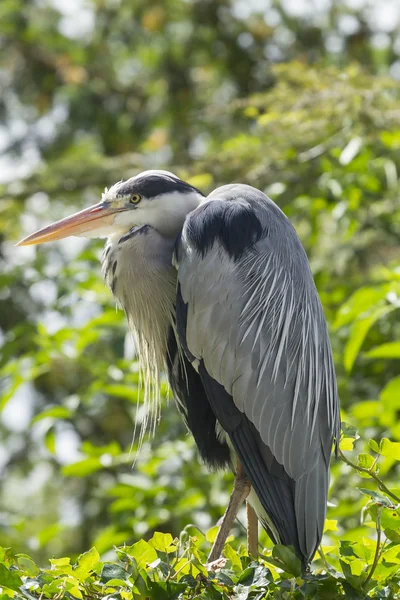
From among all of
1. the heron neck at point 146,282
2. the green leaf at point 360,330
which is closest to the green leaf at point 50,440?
the heron neck at point 146,282

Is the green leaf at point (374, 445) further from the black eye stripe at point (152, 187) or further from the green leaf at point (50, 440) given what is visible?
the green leaf at point (50, 440)

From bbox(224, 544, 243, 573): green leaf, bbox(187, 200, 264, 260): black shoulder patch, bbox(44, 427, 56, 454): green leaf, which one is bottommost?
bbox(224, 544, 243, 573): green leaf

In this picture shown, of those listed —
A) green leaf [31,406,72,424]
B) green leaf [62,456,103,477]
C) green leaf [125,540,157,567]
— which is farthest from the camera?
green leaf [31,406,72,424]

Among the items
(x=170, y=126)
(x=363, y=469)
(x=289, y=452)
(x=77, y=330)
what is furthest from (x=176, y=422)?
(x=170, y=126)

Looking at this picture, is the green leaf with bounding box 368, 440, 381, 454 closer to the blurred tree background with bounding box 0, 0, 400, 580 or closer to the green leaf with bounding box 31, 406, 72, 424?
the blurred tree background with bounding box 0, 0, 400, 580

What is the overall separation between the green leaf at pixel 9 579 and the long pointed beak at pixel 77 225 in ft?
4.43

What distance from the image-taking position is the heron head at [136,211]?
2814 millimetres

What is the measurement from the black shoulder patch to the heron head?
7.3 inches

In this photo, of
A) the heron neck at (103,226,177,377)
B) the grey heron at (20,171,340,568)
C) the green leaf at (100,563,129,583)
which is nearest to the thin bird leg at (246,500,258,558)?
the grey heron at (20,171,340,568)

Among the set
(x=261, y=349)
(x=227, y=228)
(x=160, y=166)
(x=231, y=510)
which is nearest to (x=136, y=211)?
(x=227, y=228)

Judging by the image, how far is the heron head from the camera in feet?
9.23

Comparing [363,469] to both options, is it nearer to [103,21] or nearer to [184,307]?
[184,307]

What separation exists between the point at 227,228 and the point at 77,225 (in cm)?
54

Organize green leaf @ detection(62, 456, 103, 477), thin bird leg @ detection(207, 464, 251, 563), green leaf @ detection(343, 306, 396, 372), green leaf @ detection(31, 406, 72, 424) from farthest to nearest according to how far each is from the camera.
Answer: green leaf @ detection(31, 406, 72, 424), green leaf @ detection(62, 456, 103, 477), green leaf @ detection(343, 306, 396, 372), thin bird leg @ detection(207, 464, 251, 563)
